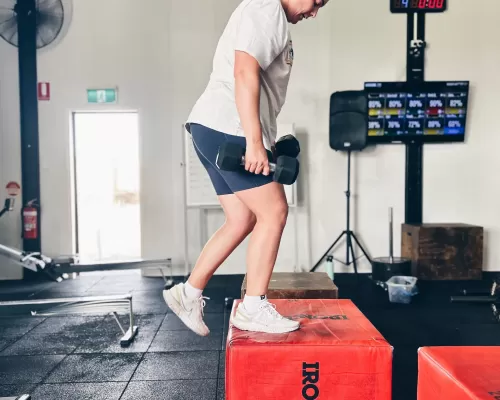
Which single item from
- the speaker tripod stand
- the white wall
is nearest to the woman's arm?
the speaker tripod stand

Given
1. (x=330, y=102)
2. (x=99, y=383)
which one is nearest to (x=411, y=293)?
(x=330, y=102)

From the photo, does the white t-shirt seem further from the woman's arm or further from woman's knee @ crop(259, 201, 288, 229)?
woman's knee @ crop(259, 201, 288, 229)

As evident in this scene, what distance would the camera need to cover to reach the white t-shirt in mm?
1415

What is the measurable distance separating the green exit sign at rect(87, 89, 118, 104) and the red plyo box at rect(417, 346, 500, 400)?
407cm

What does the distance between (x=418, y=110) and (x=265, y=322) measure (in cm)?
356

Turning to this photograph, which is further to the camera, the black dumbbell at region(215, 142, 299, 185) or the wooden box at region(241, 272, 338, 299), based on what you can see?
the wooden box at region(241, 272, 338, 299)

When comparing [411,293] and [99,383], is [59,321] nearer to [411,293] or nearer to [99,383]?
[99,383]

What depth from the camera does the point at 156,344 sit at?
8.36ft

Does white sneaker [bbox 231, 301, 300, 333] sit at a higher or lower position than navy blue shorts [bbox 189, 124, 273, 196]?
lower

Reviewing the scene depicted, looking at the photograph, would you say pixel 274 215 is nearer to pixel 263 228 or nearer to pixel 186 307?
pixel 263 228

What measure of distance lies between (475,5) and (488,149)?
145cm

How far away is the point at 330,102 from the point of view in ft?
14.1

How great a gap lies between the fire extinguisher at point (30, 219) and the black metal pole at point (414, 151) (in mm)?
3770

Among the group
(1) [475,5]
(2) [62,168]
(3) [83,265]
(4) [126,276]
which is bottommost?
(4) [126,276]
